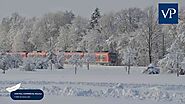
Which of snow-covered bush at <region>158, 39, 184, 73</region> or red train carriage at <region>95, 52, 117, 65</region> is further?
red train carriage at <region>95, 52, 117, 65</region>

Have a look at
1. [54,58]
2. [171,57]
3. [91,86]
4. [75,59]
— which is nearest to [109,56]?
[171,57]

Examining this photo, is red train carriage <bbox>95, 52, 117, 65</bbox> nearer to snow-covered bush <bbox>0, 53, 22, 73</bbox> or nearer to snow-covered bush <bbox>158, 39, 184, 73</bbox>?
snow-covered bush <bbox>158, 39, 184, 73</bbox>

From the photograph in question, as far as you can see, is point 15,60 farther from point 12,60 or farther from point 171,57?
point 171,57

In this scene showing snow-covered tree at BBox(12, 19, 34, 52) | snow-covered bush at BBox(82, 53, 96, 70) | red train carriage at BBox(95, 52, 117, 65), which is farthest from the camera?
snow-covered bush at BBox(82, 53, 96, 70)

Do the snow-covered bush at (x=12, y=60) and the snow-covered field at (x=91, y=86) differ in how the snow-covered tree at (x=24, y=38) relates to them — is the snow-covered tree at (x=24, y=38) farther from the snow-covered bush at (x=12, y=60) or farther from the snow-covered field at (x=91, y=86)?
the snow-covered field at (x=91, y=86)

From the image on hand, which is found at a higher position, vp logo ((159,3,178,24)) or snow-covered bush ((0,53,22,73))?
vp logo ((159,3,178,24))

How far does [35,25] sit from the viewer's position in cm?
171

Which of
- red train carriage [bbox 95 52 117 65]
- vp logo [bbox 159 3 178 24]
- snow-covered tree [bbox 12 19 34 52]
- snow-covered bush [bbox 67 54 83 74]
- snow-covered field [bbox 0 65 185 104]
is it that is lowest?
snow-covered field [bbox 0 65 185 104]

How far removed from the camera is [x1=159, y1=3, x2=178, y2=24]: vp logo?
151 cm

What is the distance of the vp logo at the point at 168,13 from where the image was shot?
151 cm

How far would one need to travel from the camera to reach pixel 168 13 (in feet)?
4.94

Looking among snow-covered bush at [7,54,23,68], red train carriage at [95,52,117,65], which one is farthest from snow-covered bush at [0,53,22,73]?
red train carriage at [95,52,117,65]

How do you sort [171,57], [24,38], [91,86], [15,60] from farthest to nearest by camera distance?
1. [91,86]
2. [171,57]
3. [15,60]
4. [24,38]

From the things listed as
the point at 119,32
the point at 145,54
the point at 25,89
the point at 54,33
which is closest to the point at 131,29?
the point at 119,32
